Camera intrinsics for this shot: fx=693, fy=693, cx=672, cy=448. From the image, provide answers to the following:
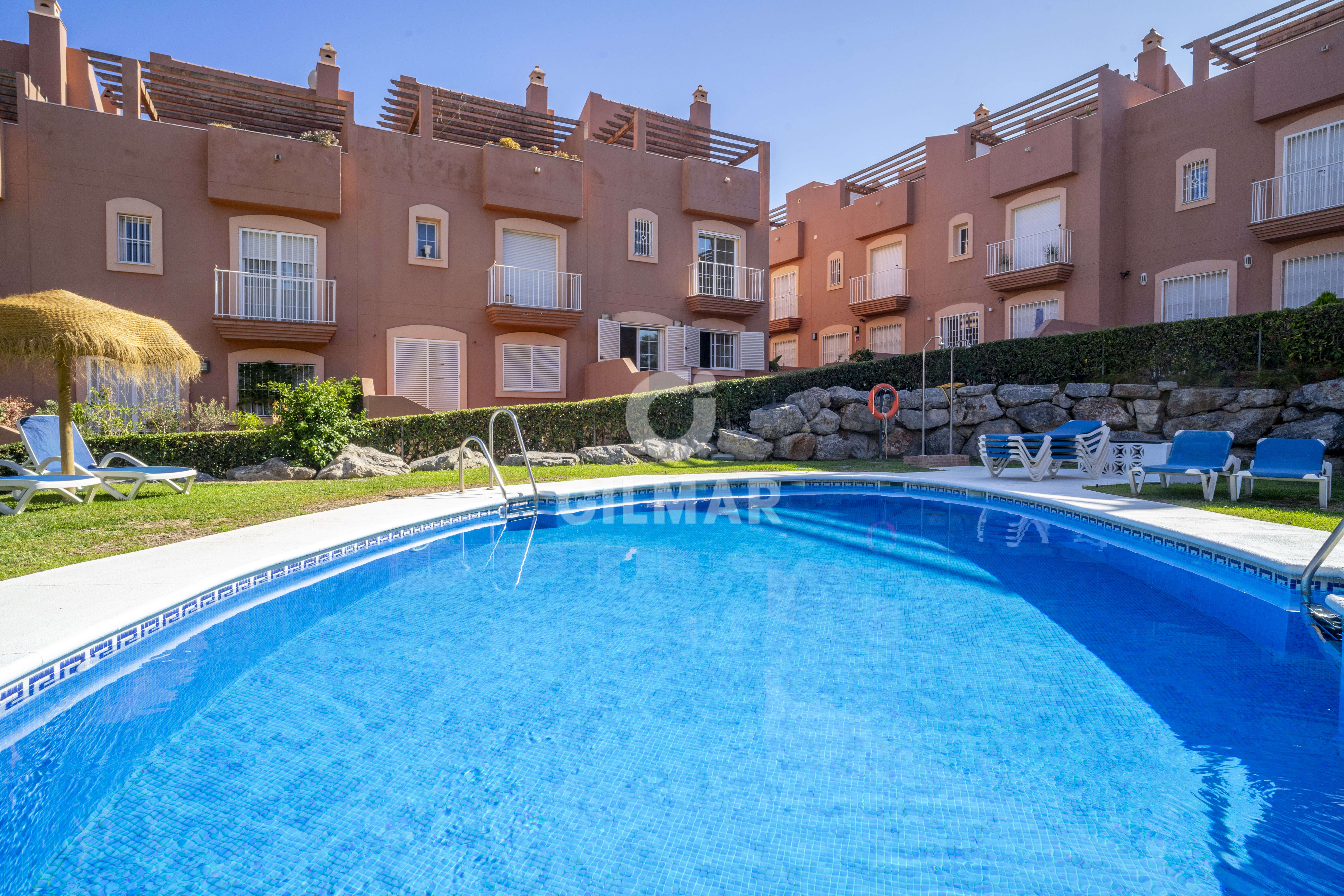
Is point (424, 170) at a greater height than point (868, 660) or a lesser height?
greater

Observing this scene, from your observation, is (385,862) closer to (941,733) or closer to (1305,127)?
(941,733)

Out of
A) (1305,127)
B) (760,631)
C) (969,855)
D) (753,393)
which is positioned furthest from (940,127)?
(969,855)

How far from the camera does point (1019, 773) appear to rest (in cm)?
267

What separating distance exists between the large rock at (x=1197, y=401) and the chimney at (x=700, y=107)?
14.6 meters

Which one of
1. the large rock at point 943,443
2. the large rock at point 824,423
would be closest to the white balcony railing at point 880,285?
the large rock at point 943,443

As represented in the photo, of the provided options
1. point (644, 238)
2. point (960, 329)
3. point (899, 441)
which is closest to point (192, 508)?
point (899, 441)

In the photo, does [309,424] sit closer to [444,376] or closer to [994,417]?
[444,376]

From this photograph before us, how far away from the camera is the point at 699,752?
2.86m

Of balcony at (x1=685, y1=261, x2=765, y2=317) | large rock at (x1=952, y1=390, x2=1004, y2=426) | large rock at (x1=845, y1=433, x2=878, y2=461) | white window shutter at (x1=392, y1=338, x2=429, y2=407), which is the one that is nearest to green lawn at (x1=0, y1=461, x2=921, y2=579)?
large rock at (x1=845, y1=433, x2=878, y2=461)

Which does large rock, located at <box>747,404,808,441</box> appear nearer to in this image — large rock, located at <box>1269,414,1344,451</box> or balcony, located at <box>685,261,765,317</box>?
balcony, located at <box>685,261,765,317</box>

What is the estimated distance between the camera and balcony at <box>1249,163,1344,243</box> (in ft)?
47.1

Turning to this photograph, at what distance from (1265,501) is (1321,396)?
13.1 feet

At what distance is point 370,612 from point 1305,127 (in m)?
20.3

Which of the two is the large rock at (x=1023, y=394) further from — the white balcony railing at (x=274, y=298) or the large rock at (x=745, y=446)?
the white balcony railing at (x=274, y=298)
